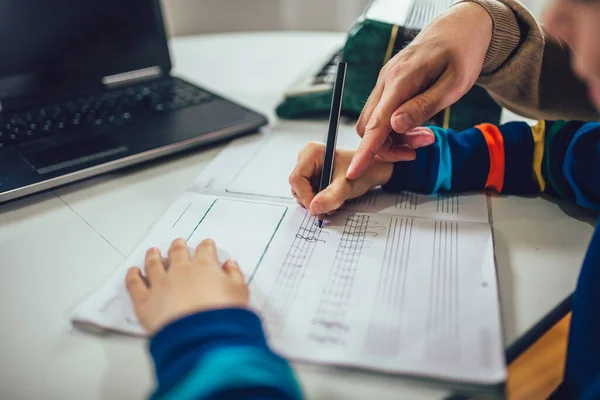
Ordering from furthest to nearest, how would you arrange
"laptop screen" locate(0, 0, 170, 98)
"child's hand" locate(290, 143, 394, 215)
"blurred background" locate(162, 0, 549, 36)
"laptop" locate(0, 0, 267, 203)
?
"blurred background" locate(162, 0, 549, 36) → "laptop screen" locate(0, 0, 170, 98) → "laptop" locate(0, 0, 267, 203) → "child's hand" locate(290, 143, 394, 215)

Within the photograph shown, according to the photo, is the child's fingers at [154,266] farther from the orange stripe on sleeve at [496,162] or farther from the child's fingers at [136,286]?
the orange stripe on sleeve at [496,162]

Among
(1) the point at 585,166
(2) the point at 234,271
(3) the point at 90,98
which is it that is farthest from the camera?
(3) the point at 90,98

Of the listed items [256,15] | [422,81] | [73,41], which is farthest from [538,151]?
[256,15]

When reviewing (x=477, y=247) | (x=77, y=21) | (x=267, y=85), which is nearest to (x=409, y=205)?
(x=477, y=247)

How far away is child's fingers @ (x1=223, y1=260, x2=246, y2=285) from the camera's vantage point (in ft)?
1.36

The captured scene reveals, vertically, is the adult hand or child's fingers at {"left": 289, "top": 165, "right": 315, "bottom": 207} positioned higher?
the adult hand

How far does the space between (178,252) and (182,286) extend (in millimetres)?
59

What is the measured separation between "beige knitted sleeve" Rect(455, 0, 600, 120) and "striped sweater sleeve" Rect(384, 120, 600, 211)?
84 millimetres

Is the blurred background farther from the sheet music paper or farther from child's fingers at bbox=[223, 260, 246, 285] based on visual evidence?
child's fingers at bbox=[223, 260, 246, 285]

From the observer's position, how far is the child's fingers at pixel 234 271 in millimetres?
416

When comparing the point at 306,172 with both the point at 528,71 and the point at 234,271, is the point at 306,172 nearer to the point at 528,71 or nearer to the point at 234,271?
the point at 234,271

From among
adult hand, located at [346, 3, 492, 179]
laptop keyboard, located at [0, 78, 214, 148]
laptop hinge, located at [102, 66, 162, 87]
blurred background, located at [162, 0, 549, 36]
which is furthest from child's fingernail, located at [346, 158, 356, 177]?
blurred background, located at [162, 0, 549, 36]

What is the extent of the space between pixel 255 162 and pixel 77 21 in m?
0.40

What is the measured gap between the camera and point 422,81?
1.82ft
